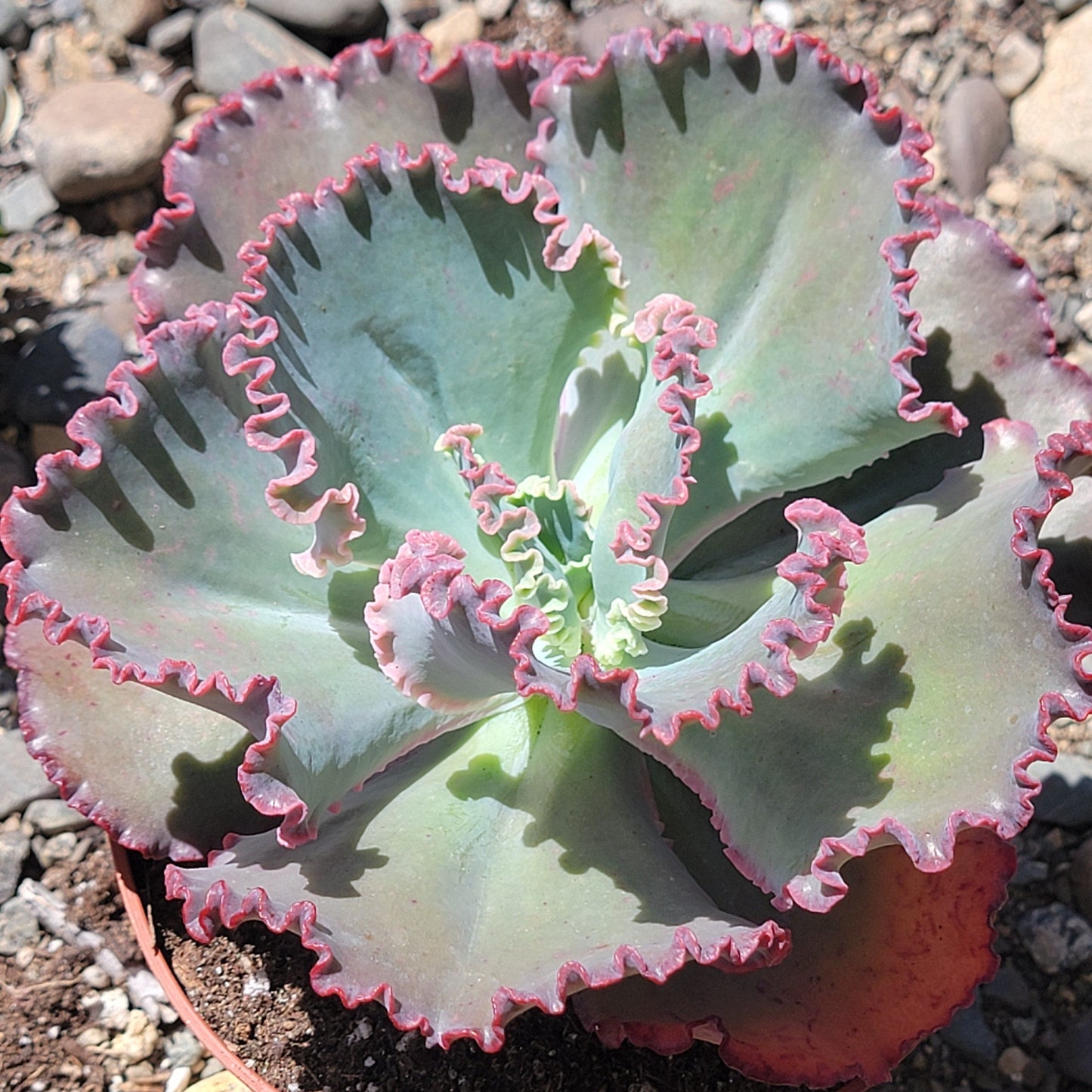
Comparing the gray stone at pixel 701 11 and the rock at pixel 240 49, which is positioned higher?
the gray stone at pixel 701 11

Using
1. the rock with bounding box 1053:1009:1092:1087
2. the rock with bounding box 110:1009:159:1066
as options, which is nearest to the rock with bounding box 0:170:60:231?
the rock with bounding box 110:1009:159:1066

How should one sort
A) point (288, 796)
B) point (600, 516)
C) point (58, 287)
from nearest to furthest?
point (288, 796) → point (600, 516) → point (58, 287)

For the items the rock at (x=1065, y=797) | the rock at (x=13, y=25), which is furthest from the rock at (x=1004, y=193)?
the rock at (x=13, y=25)

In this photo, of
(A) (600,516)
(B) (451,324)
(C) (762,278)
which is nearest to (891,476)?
(C) (762,278)

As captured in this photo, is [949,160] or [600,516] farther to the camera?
[949,160]

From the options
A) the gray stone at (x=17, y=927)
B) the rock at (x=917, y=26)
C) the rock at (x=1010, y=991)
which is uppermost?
the rock at (x=917, y=26)

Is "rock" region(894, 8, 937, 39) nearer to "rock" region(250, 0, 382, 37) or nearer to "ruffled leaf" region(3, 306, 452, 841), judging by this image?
"rock" region(250, 0, 382, 37)

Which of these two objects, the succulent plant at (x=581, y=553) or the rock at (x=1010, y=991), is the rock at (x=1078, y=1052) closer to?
the rock at (x=1010, y=991)

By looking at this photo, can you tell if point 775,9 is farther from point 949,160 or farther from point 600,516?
point 600,516
